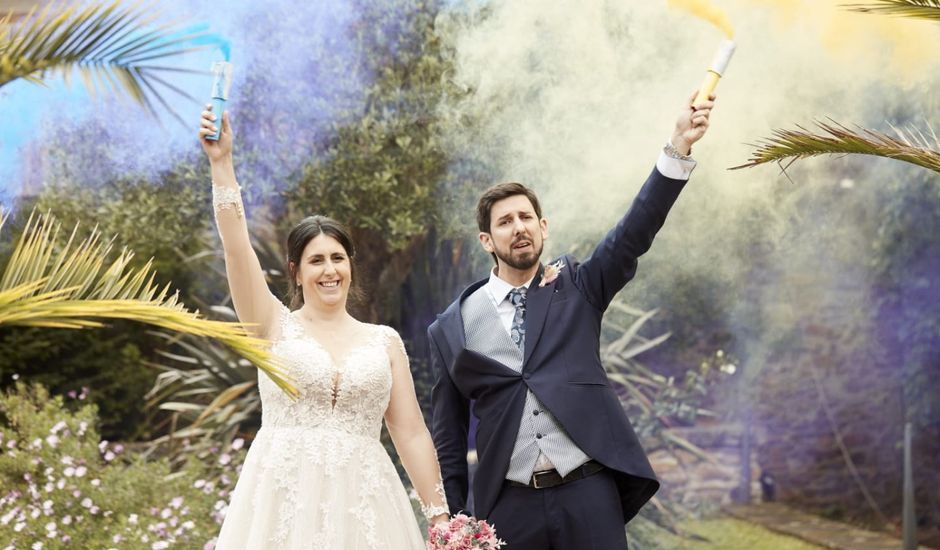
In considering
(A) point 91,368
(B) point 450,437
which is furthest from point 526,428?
(A) point 91,368

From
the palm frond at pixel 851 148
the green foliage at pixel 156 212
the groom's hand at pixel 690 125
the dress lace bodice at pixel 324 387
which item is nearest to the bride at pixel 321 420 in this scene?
the dress lace bodice at pixel 324 387

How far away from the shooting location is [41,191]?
21.8 ft

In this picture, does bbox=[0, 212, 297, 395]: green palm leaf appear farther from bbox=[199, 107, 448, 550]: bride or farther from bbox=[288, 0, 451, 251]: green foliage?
bbox=[288, 0, 451, 251]: green foliage

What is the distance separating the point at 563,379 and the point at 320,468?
2.57 feet

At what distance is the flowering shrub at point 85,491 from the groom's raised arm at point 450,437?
7.67 ft

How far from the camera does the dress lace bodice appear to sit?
3.27m

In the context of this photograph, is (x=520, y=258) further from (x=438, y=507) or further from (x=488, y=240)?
(x=438, y=507)

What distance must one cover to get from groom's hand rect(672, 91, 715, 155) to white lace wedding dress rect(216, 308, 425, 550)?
114cm

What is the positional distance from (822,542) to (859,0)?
317 cm

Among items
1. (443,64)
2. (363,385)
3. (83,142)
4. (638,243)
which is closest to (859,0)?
(443,64)

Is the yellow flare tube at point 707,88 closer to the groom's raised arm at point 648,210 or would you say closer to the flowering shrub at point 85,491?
the groom's raised arm at point 648,210

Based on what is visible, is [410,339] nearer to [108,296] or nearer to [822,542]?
[822,542]

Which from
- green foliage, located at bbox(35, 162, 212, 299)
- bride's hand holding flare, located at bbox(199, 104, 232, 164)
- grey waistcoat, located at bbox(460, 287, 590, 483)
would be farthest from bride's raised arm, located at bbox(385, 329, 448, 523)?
green foliage, located at bbox(35, 162, 212, 299)

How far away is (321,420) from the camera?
10.8 ft
